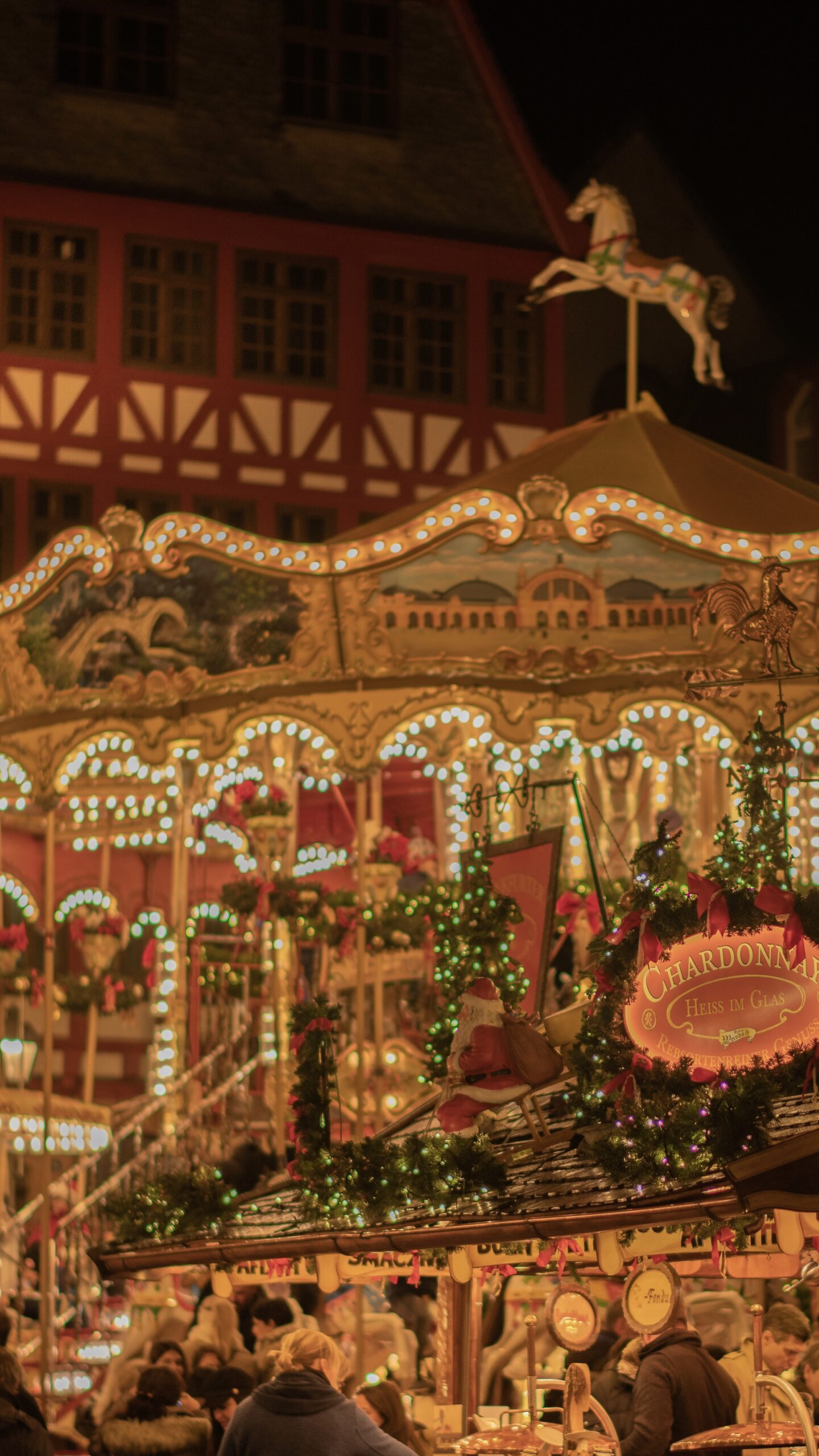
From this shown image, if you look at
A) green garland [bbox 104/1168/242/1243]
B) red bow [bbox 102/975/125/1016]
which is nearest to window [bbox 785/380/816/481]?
red bow [bbox 102/975/125/1016]

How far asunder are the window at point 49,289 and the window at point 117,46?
1592 mm

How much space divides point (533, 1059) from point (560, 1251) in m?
1.13

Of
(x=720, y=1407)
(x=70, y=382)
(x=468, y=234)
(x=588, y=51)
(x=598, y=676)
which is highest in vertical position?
(x=588, y=51)

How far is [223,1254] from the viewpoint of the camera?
8766 mm

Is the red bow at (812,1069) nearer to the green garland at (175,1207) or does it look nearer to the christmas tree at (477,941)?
the christmas tree at (477,941)

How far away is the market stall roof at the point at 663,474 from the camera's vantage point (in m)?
13.5

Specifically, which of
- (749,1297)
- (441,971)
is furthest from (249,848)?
(441,971)

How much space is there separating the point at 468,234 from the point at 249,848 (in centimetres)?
1027

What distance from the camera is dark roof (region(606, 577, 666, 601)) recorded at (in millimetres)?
13375

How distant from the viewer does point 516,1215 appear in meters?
7.29

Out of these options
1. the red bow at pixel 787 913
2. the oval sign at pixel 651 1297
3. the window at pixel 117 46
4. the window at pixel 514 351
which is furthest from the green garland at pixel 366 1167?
the window at pixel 117 46

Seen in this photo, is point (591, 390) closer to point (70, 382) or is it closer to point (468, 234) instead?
point (468, 234)

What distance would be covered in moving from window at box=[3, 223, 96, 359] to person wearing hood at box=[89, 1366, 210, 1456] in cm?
1629

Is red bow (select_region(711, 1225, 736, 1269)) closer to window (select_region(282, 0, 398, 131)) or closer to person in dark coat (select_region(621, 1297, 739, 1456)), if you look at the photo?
person in dark coat (select_region(621, 1297, 739, 1456))
